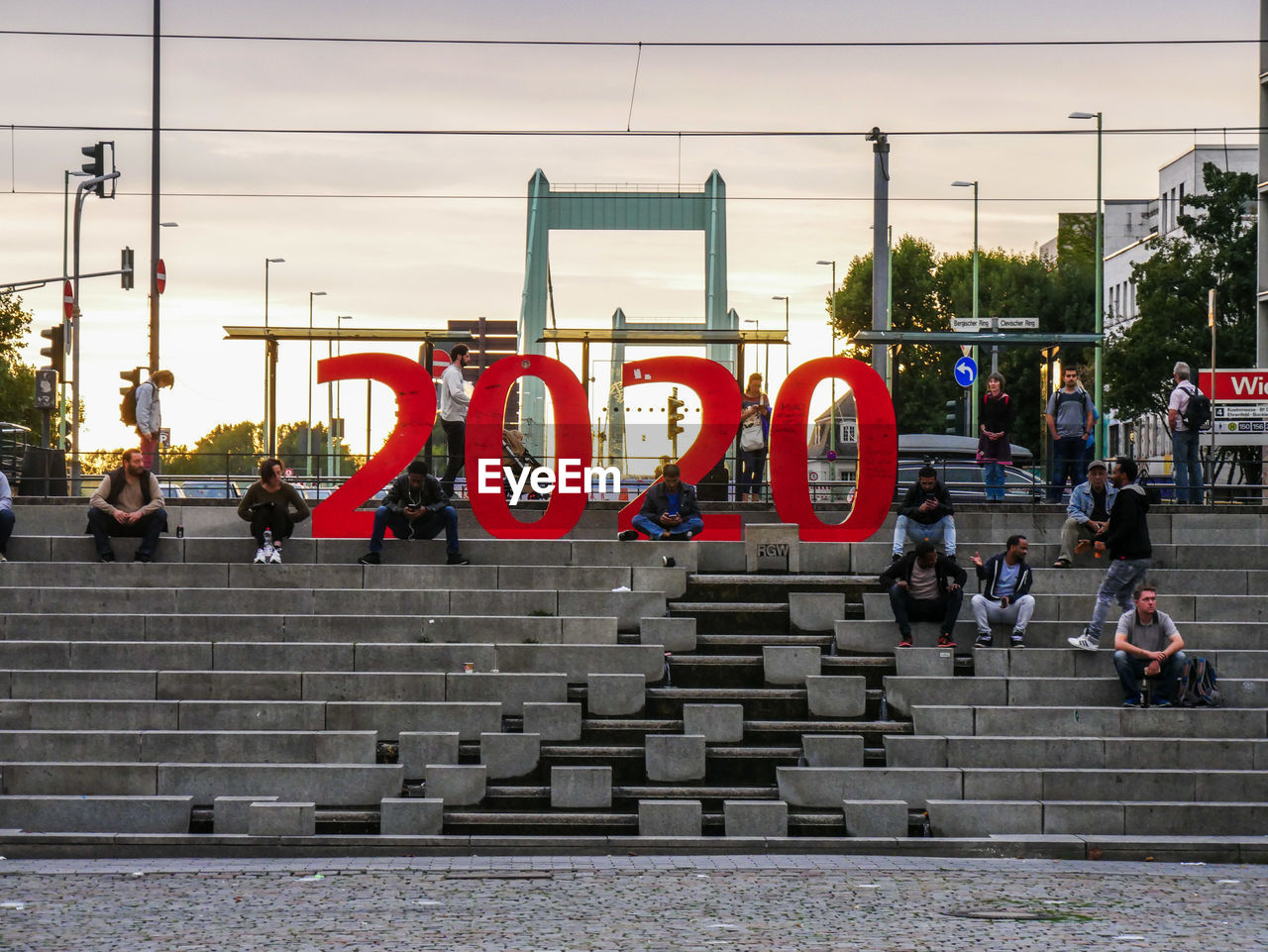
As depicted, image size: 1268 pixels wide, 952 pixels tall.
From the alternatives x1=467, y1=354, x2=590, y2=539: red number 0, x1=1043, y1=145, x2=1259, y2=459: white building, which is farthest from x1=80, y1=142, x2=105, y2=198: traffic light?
x1=1043, y1=145, x2=1259, y2=459: white building

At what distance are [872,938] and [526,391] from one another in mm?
14360

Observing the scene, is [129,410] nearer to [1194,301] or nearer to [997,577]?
[997,577]

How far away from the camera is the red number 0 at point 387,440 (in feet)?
61.3

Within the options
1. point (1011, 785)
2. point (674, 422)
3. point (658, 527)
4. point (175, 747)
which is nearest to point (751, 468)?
point (674, 422)

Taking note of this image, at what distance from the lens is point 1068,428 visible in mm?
20422

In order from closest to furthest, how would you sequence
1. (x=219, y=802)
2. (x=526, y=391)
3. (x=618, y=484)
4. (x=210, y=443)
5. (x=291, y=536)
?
(x=219, y=802), (x=291, y=536), (x=618, y=484), (x=526, y=391), (x=210, y=443)

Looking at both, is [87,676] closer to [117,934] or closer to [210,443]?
[117,934]

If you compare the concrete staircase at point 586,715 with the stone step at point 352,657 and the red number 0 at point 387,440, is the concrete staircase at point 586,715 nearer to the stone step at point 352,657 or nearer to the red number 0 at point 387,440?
the stone step at point 352,657

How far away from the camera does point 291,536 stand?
18891 mm

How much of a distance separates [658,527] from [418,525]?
102 inches

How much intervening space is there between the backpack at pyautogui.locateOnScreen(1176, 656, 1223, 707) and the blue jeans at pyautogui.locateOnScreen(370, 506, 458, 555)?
741 cm

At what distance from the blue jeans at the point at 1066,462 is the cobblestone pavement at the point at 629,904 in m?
8.14

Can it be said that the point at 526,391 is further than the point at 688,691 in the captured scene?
Yes

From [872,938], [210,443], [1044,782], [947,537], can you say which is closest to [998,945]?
[872,938]
